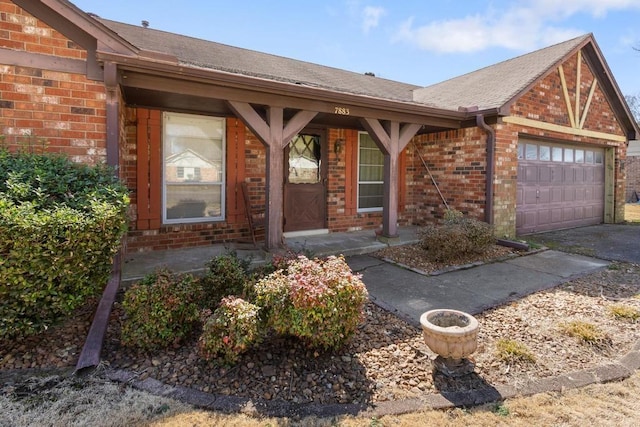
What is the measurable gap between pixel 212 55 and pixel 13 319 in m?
6.00

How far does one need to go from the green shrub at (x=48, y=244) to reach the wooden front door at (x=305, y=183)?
4.22 metres

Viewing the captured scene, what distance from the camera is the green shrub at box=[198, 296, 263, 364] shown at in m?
2.46

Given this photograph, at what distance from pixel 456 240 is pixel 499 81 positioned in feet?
15.3

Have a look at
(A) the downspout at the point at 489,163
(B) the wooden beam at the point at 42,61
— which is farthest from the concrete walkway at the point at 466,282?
(B) the wooden beam at the point at 42,61

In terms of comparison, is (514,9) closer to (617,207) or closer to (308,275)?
(617,207)

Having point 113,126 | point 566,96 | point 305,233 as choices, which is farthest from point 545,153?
point 113,126

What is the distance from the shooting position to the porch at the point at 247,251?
4.70 m

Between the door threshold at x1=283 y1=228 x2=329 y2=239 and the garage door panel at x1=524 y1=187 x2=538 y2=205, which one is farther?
the garage door panel at x1=524 y1=187 x2=538 y2=205

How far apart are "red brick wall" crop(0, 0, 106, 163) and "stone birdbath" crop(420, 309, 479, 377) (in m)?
3.98

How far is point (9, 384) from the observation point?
Answer: 2.39 meters

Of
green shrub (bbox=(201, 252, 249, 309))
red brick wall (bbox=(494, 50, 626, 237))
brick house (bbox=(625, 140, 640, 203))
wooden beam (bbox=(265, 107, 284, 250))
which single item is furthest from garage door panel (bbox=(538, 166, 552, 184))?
brick house (bbox=(625, 140, 640, 203))

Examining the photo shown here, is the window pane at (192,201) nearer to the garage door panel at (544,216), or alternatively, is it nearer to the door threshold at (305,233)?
the door threshold at (305,233)

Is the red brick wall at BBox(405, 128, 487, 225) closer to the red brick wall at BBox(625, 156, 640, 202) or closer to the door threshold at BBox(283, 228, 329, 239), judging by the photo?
the door threshold at BBox(283, 228, 329, 239)

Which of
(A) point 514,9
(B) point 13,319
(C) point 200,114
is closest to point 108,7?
(C) point 200,114
